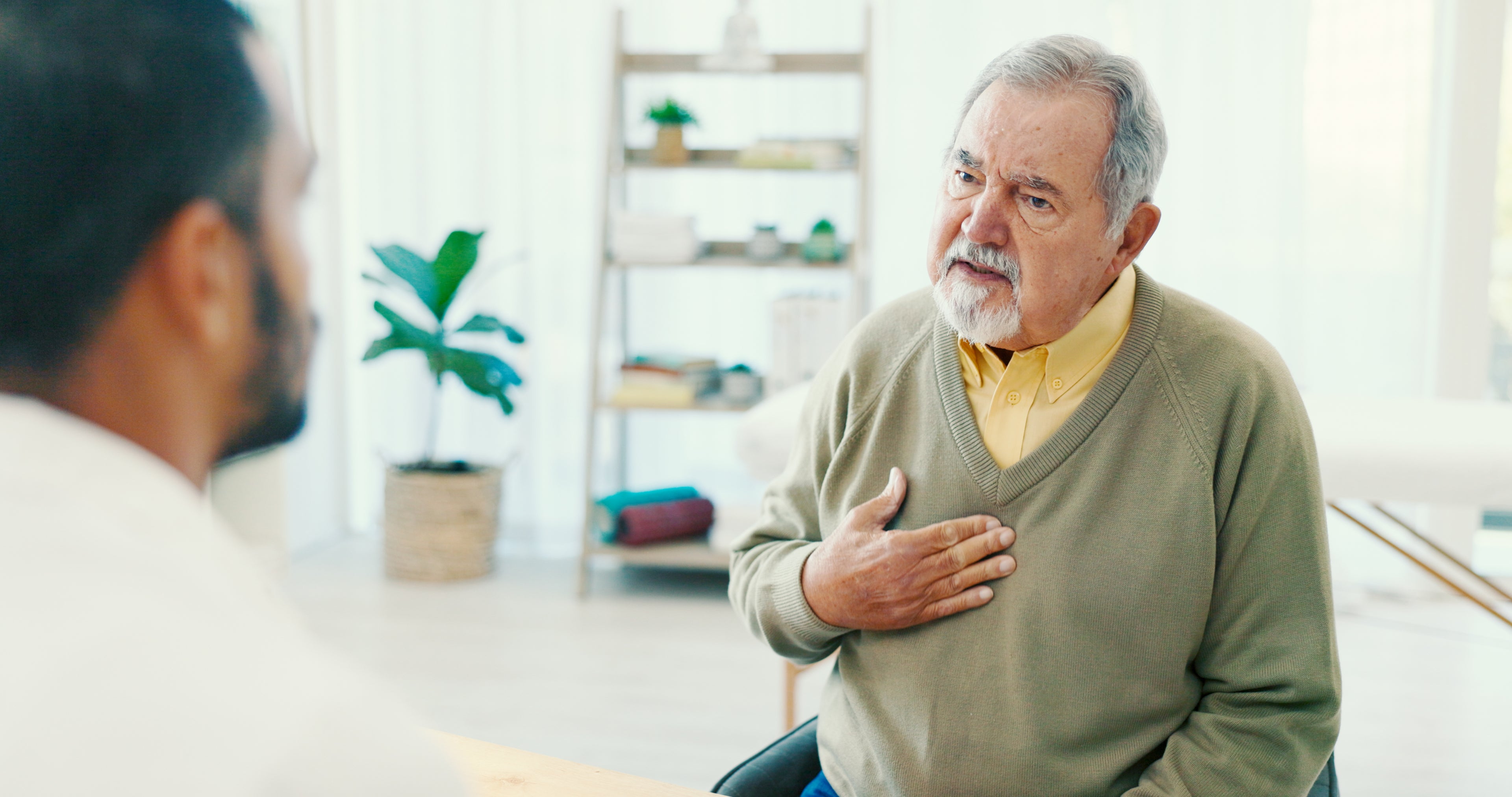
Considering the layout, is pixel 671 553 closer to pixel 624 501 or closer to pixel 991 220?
pixel 624 501

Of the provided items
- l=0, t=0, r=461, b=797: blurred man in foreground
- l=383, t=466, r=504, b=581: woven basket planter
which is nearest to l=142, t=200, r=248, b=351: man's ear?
l=0, t=0, r=461, b=797: blurred man in foreground

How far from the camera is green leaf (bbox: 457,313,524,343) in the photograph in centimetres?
317

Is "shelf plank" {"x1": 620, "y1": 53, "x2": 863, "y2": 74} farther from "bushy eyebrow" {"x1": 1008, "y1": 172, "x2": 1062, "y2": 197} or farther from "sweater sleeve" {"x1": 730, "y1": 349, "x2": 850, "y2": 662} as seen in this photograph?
"bushy eyebrow" {"x1": 1008, "y1": 172, "x2": 1062, "y2": 197}

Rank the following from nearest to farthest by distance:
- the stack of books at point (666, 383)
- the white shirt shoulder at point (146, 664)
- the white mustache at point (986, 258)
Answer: the white shirt shoulder at point (146, 664)
the white mustache at point (986, 258)
the stack of books at point (666, 383)

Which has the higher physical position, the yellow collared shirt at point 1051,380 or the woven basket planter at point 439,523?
the yellow collared shirt at point 1051,380

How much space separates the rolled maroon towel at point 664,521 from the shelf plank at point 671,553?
0.02 metres

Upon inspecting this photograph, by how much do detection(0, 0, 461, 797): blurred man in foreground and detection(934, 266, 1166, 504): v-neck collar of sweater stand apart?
812mm

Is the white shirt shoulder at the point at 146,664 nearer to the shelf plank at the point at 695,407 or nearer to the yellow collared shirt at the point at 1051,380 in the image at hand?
the yellow collared shirt at the point at 1051,380

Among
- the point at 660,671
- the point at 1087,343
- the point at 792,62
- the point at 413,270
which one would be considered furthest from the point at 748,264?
the point at 1087,343

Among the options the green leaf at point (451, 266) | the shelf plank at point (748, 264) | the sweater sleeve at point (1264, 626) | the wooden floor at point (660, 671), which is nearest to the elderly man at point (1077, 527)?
the sweater sleeve at point (1264, 626)

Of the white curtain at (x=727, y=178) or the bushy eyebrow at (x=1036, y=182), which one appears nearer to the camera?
the bushy eyebrow at (x=1036, y=182)

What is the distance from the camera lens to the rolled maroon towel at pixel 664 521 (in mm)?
3252

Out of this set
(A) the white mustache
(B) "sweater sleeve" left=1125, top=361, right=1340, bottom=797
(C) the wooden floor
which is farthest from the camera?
(C) the wooden floor

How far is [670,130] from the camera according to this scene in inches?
126
